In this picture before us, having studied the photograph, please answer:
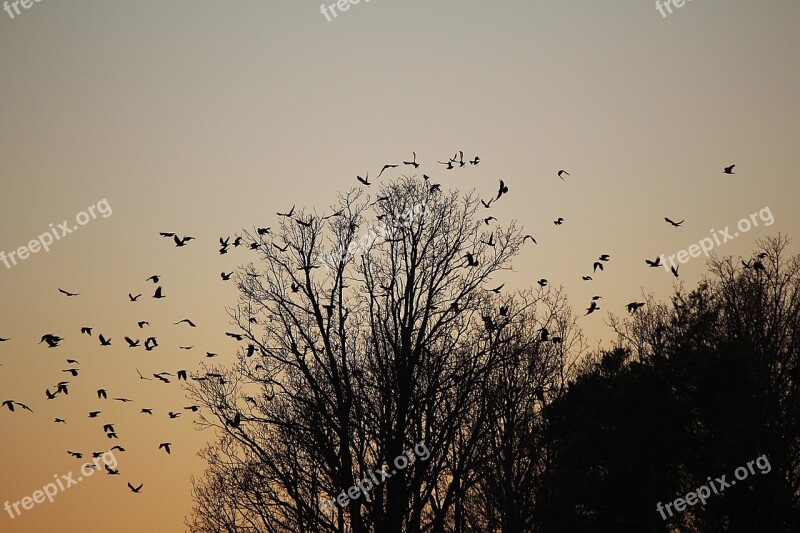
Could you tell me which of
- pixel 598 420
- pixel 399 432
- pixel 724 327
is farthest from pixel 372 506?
pixel 724 327

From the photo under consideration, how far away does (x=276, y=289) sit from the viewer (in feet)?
69.1

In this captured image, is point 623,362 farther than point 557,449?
Yes

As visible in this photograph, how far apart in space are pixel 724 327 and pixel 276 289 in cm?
2023

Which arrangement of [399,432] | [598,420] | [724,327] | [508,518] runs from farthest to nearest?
[724,327] < [598,420] < [508,518] < [399,432]

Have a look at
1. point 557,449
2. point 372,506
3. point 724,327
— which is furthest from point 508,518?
point 724,327

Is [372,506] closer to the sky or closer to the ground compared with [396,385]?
closer to the ground

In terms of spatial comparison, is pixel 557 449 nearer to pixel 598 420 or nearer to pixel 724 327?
pixel 598 420

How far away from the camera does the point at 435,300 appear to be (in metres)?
21.0

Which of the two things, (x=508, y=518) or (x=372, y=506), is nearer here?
(x=372, y=506)

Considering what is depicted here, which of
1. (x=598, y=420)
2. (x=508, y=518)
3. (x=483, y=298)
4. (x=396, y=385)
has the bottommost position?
(x=508, y=518)

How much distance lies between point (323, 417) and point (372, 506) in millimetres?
2462

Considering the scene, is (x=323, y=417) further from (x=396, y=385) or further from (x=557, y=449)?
(x=557, y=449)

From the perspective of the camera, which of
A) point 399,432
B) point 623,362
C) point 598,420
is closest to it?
point 399,432

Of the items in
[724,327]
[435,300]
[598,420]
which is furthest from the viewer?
[724,327]
